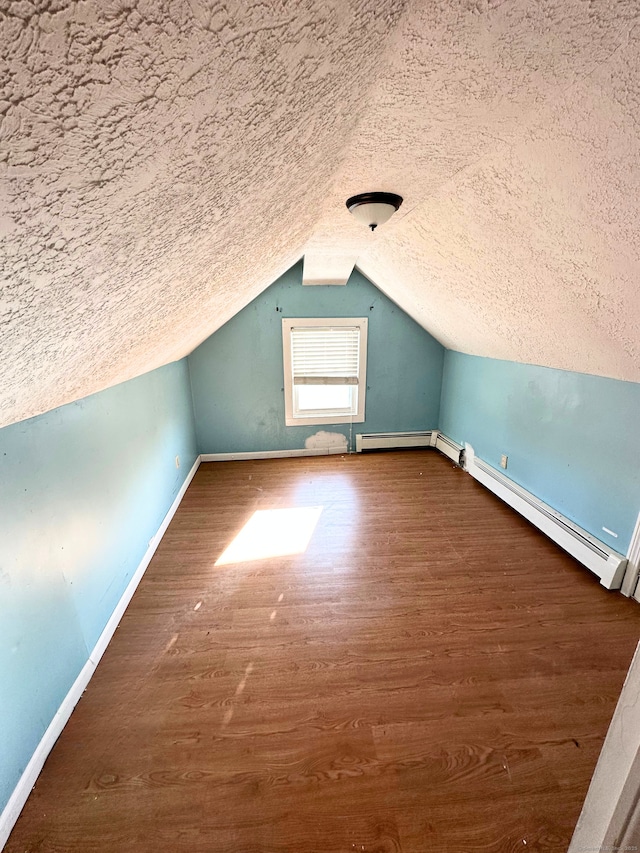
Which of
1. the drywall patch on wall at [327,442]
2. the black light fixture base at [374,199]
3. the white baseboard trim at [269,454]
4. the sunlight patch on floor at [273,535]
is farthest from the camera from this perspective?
the drywall patch on wall at [327,442]

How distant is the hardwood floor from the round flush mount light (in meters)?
2.05

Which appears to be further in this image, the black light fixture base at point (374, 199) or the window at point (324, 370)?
the window at point (324, 370)

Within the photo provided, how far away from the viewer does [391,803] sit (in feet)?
4.13

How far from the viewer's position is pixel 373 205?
5.21 feet

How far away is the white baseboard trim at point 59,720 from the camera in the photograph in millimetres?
1198

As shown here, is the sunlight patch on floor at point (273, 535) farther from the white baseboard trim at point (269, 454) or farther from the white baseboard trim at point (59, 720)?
the white baseboard trim at point (269, 454)

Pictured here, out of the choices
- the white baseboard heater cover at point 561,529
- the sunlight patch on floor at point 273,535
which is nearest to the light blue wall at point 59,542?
the sunlight patch on floor at point 273,535

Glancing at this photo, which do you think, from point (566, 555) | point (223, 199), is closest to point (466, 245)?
point (223, 199)

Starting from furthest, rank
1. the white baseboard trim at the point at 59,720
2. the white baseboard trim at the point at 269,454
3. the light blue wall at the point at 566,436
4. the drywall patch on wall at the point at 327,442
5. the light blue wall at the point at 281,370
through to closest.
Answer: the drywall patch on wall at the point at 327,442
the white baseboard trim at the point at 269,454
the light blue wall at the point at 281,370
the light blue wall at the point at 566,436
the white baseboard trim at the point at 59,720

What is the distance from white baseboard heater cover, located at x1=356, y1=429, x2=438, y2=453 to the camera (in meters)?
4.44

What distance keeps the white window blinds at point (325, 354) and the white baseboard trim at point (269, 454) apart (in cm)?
83

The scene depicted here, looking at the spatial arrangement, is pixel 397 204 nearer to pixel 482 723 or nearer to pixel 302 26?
pixel 302 26

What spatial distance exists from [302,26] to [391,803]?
2.02 m

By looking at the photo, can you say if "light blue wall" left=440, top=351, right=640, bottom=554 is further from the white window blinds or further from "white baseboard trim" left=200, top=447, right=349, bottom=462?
"white baseboard trim" left=200, top=447, right=349, bottom=462
